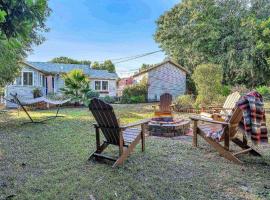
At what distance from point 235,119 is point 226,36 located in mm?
16769

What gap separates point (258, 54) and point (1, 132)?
15976 mm

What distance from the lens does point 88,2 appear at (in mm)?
12992

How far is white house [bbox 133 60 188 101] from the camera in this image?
22922 mm

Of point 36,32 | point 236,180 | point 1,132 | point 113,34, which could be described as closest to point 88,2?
point 36,32

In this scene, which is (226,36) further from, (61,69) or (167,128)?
(167,128)

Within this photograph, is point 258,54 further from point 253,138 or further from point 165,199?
point 165,199

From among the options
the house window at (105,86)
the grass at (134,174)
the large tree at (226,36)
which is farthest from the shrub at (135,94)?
the grass at (134,174)

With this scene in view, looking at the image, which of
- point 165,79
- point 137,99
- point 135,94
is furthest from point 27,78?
point 165,79

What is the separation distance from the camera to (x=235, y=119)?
4.13 m

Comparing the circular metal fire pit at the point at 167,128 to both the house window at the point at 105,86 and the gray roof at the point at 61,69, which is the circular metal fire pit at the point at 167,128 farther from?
the house window at the point at 105,86

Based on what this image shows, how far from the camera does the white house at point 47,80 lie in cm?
1927

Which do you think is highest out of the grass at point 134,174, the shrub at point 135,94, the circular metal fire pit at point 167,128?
the shrub at point 135,94

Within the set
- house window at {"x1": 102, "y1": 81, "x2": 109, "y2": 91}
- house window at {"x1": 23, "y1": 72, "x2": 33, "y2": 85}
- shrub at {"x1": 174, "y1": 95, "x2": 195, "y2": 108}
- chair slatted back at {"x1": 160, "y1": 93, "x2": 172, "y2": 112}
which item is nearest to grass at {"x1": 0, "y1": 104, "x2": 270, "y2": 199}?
chair slatted back at {"x1": 160, "y1": 93, "x2": 172, "y2": 112}

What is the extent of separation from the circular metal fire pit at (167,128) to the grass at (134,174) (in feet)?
3.75
